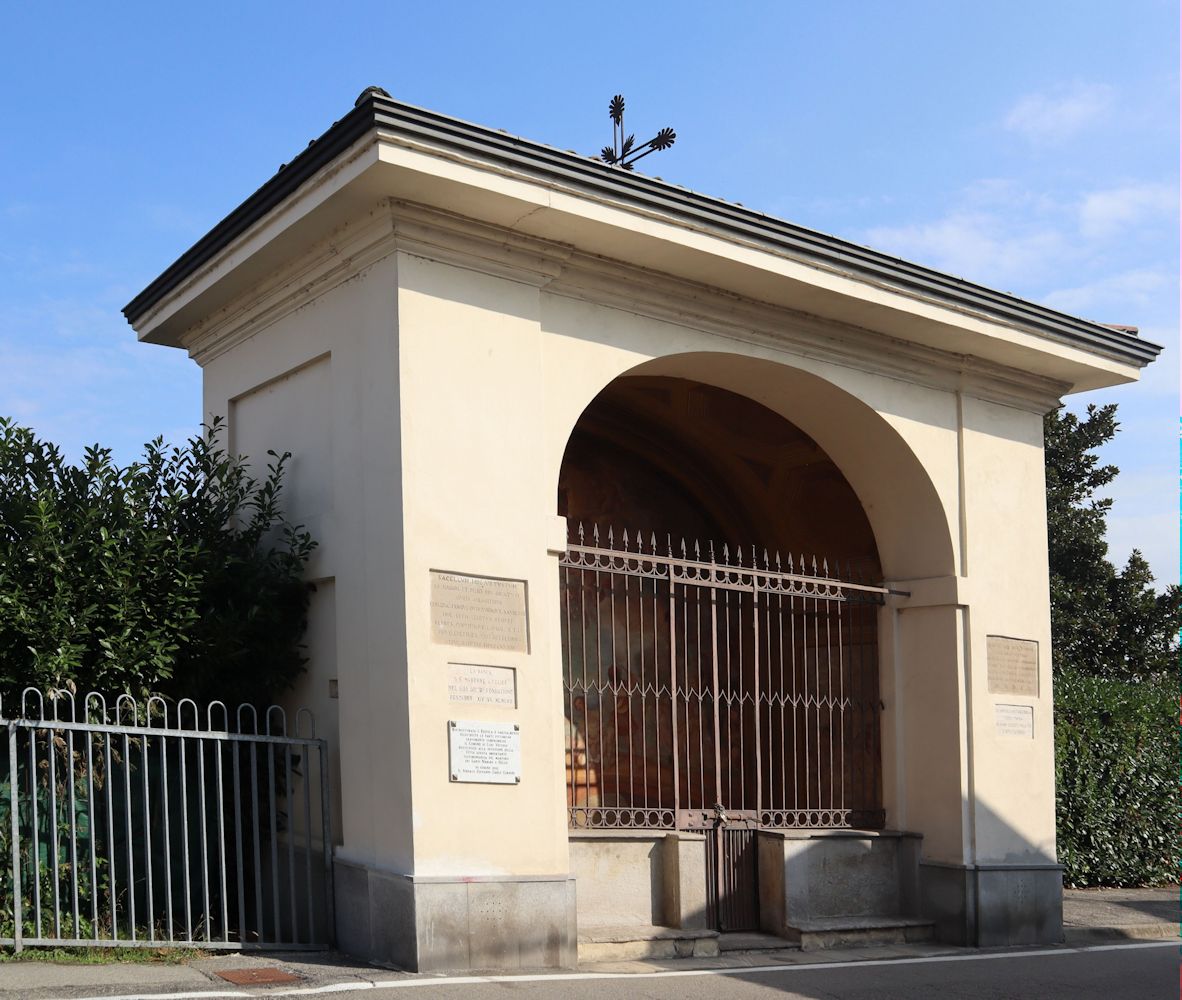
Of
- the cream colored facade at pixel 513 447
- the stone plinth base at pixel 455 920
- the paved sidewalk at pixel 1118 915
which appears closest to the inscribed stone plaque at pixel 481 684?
the cream colored facade at pixel 513 447

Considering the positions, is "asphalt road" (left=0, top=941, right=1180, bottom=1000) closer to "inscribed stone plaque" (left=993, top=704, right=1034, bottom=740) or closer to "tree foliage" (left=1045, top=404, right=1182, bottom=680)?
"inscribed stone plaque" (left=993, top=704, right=1034, bottom=740)

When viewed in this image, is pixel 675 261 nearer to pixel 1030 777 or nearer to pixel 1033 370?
pixel 1033 370

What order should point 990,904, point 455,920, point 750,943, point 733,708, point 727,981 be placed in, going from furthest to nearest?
point 733,708 < point 990,904 < point 750,943 < point 727,981 < point 455,920

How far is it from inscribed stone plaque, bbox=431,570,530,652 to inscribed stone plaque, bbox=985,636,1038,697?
4501 mm

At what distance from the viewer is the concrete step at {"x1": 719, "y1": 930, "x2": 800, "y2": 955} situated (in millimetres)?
9375

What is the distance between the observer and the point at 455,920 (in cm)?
765

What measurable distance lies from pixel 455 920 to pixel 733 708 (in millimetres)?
5157

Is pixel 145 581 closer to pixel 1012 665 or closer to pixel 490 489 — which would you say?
pixel 490 489

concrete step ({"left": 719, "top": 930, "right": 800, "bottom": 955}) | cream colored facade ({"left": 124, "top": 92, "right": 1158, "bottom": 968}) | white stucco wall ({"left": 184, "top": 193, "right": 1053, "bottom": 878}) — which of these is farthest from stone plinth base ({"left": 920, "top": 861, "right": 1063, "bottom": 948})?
concrete step ({"left": 719, "top": 930, "right": 800, "bottom": 955})

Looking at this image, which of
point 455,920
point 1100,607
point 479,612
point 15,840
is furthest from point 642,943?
point 1100,607

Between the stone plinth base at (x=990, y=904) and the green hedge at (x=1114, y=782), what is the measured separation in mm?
3076

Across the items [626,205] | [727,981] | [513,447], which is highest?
[626,205]

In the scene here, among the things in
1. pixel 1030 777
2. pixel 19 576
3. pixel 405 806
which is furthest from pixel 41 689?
pixel 1030 777

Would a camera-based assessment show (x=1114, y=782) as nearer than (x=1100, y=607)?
Yes
